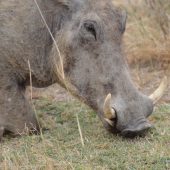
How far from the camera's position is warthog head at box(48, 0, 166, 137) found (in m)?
4.82

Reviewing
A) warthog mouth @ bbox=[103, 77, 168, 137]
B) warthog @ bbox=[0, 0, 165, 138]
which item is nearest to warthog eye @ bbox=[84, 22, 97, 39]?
warthog @ bbox=[0, 0, 165, 138]

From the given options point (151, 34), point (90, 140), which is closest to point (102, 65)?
point (90, 140)

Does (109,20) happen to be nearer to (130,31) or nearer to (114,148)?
(114,148)

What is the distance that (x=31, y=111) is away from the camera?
543 cm

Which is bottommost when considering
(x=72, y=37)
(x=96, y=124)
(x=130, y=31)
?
(x=130, y=31)

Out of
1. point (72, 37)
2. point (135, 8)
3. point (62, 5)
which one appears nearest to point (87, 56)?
point (72, 37)

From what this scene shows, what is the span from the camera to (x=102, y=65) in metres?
5.05

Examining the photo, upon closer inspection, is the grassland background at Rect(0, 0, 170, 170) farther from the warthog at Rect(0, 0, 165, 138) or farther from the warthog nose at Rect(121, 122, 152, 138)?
the warthog at Rect(0, 0, 165, 138)

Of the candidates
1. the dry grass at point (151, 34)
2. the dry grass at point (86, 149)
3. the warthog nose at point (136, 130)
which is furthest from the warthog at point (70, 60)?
the dry grass at point (151, 34)

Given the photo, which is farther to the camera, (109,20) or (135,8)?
(135,8)

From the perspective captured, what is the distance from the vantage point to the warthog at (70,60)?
4.93 metres

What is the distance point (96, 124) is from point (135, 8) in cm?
328

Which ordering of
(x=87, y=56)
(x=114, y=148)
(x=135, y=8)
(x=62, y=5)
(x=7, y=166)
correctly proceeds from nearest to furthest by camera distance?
(x=7, y=166) < (x=114, y=148) < (x=87, y=56) < (x=62, y=5) < (x=135, y=8)

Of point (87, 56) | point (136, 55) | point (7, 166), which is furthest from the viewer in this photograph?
point (136, 55)
